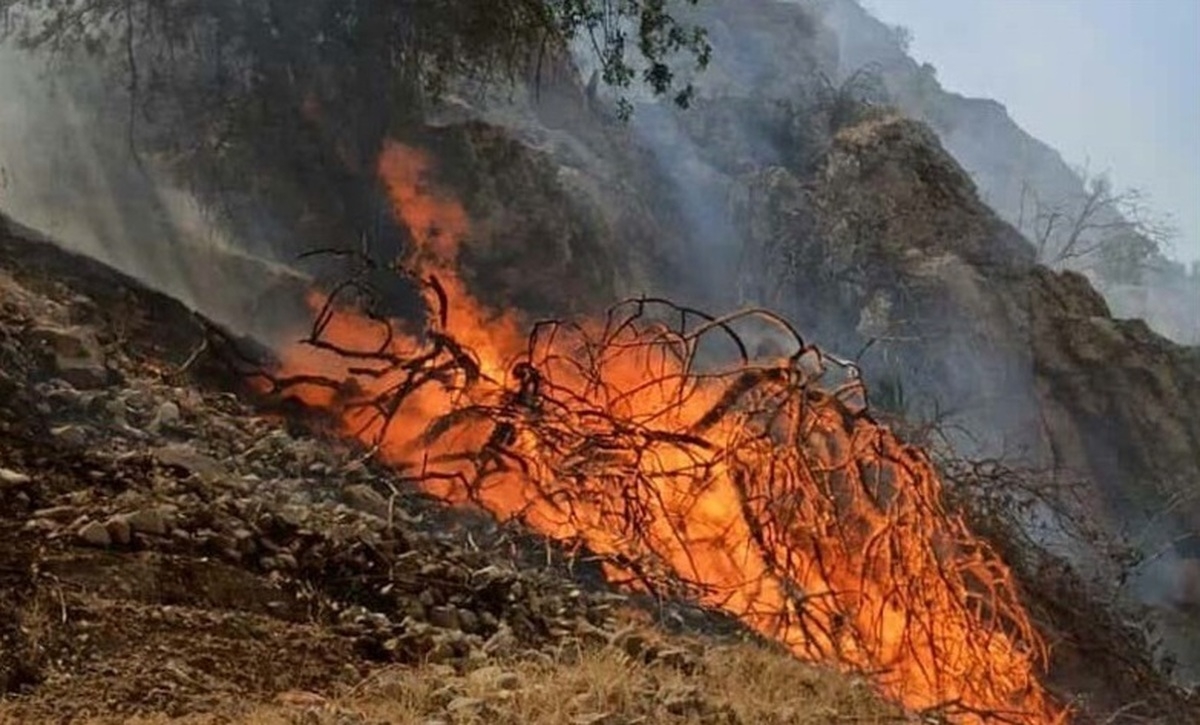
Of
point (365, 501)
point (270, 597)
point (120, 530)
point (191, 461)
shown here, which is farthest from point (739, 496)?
point (120, 530)

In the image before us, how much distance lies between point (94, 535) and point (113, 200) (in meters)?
7.13

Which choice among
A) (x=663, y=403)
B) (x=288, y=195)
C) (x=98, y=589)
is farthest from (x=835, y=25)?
(x=98, y=589)

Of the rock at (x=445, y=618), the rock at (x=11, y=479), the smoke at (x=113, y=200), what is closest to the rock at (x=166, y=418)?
the rock at (x=11, y=479)

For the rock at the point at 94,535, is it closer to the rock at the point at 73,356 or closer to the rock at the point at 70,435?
the rock at the point at 70,435

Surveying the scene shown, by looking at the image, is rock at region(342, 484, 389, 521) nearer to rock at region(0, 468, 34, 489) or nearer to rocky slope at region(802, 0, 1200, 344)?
rock at region(0, 468, 34, 489)

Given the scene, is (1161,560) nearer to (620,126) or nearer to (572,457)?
(620,126)

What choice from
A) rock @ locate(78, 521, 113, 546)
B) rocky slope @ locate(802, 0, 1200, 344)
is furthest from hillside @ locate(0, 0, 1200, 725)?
rocky slope @ locate(802, 0, 1200, 344)

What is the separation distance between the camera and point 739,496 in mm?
6273

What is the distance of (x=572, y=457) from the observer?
634 centimetres

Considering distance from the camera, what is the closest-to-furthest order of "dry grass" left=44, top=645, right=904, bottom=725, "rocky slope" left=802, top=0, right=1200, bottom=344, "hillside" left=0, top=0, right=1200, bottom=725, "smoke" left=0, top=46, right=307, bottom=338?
1. "dry grass" left=44, top=645, right=904, bottom=725
2. "hillside" left=0, top=0, right=1200, bottom=725
3. "smoke" left=0, top=46, right=307, bottom=338
4. "rocky slope" left=802, top=0, right=1200, bottom=344

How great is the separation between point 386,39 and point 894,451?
17.9 ft

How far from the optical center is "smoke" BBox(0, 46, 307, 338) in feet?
32.1

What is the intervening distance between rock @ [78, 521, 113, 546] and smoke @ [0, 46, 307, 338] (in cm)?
592

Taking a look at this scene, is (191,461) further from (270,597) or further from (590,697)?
(590,697)
